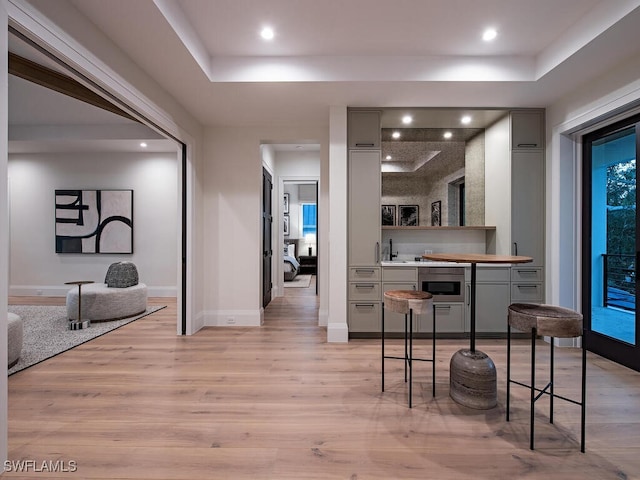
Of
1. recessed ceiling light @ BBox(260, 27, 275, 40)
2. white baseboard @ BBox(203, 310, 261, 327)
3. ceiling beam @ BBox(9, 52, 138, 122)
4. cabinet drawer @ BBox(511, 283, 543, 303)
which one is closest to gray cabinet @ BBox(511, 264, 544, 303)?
cabinet drawer @ BBox(511, 283, 543, 303)

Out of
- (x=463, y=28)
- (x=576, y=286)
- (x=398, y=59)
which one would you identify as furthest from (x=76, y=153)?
(x=576, y=286)

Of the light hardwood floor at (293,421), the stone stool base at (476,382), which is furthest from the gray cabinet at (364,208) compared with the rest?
the stone stool base at (476,382)

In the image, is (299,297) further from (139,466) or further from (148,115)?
(139,466)

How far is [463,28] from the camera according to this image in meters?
2.49

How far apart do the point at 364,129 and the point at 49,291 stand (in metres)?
6.67

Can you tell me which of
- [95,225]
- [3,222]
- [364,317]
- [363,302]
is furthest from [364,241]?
[95,225]

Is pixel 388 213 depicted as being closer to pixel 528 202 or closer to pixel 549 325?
pixel 528 202

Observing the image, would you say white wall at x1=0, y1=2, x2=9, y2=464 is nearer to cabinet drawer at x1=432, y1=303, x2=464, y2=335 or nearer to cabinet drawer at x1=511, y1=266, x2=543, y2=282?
cabinet drawer at x1=432, y1=303, x2=464, y2=335

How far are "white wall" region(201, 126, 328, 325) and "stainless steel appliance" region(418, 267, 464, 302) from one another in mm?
1560

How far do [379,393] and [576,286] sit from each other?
2.59m

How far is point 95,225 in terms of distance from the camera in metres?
5.88

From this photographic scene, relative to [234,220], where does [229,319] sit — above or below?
below

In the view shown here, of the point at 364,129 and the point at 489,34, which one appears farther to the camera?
the point at 364,129

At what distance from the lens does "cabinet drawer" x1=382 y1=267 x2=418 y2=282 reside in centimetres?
343
